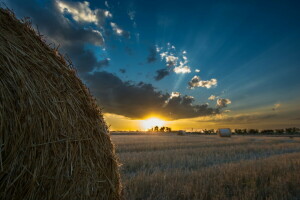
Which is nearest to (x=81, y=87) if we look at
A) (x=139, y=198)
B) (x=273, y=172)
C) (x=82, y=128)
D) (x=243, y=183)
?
(x=82, y=128)

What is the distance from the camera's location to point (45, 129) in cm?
202

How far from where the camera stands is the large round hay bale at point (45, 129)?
182 centimetres

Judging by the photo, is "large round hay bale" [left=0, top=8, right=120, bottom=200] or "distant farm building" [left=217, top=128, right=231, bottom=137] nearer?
"large round hay bale" [left=0, top=8, right=120, bottom=200]

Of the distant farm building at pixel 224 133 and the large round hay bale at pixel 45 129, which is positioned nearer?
the large round hay bale at pixel 45 129

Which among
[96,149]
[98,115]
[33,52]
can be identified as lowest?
[96,149]

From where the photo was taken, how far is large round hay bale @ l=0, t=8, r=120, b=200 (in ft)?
5.96

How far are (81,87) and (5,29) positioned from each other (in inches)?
41.7

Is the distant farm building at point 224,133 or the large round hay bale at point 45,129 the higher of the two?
the distant farm building at point 224,133

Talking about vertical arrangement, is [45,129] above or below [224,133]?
below

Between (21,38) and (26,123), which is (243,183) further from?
(21,38)

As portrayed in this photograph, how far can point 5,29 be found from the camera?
2.26 meters

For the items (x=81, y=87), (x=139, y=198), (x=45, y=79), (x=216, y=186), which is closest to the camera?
(x=45, y=79)

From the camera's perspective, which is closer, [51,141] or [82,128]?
[51,141]

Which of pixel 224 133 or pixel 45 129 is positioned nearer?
pixel 45 129
